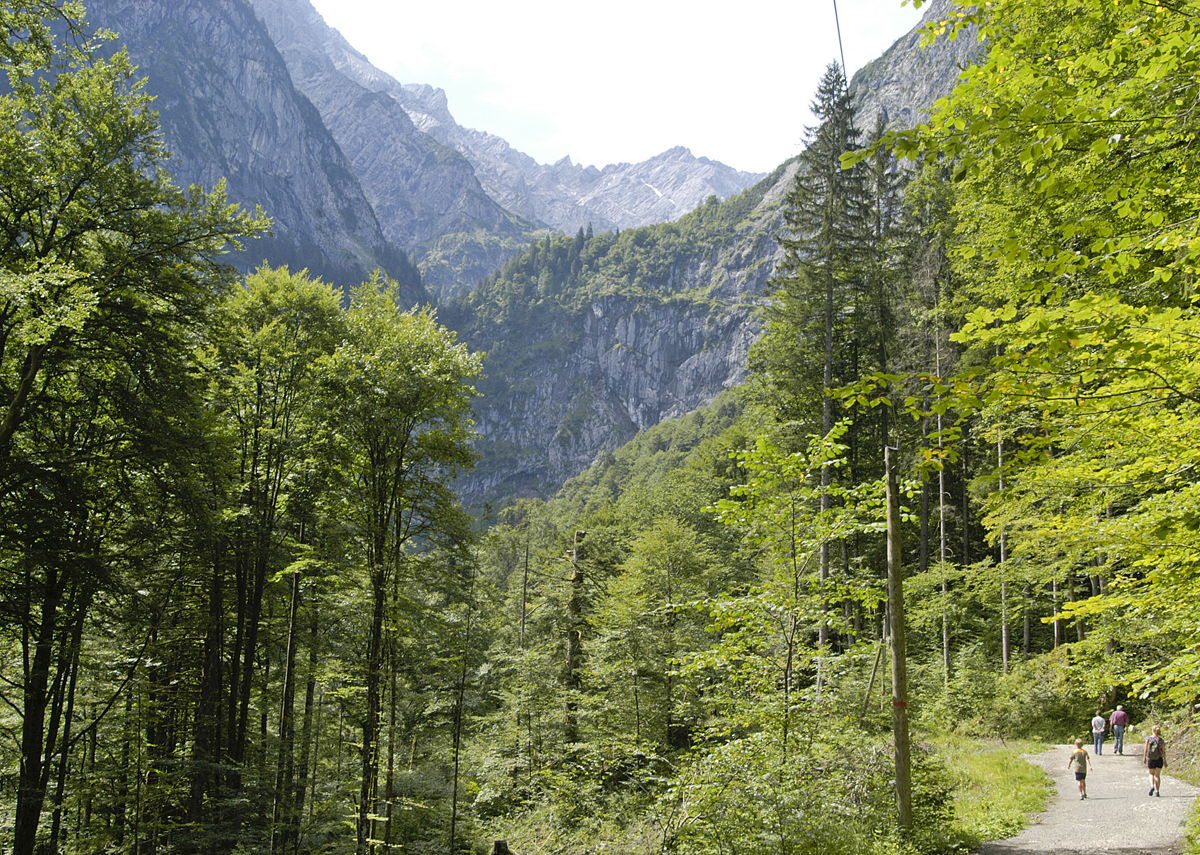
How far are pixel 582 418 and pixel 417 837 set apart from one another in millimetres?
167052

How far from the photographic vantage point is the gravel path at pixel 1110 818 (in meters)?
7.39

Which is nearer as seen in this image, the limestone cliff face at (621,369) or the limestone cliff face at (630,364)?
the limestone cliff face at (630,364)

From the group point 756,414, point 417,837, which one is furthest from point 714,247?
point 417,837

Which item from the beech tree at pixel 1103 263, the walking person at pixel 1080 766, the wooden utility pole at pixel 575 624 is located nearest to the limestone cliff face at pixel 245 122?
the wooden utility pole at pixel 575 624

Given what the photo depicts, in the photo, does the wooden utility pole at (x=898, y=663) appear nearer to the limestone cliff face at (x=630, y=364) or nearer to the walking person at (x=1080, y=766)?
the walking person at (x=1080, y=766)

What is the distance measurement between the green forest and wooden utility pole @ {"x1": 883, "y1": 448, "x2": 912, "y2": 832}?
0.28ft

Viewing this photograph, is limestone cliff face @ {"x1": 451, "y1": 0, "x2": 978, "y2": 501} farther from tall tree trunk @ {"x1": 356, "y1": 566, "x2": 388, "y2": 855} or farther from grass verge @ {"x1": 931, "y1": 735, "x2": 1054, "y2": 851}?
tall tree trunk @ {"x1": 356, "y1": 566, "x2": 388, "y2": 855}

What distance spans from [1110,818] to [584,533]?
1260 centimetres

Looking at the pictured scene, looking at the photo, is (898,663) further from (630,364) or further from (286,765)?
(630,364)

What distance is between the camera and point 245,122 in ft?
543

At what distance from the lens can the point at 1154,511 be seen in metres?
5.26

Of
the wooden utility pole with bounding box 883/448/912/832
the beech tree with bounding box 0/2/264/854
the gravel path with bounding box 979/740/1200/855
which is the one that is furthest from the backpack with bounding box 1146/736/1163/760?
the beech tree with bounding box 0/2/264/854

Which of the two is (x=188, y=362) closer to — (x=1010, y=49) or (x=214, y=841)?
(x=214, y=841)

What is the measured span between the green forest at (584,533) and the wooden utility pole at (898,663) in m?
0.08
